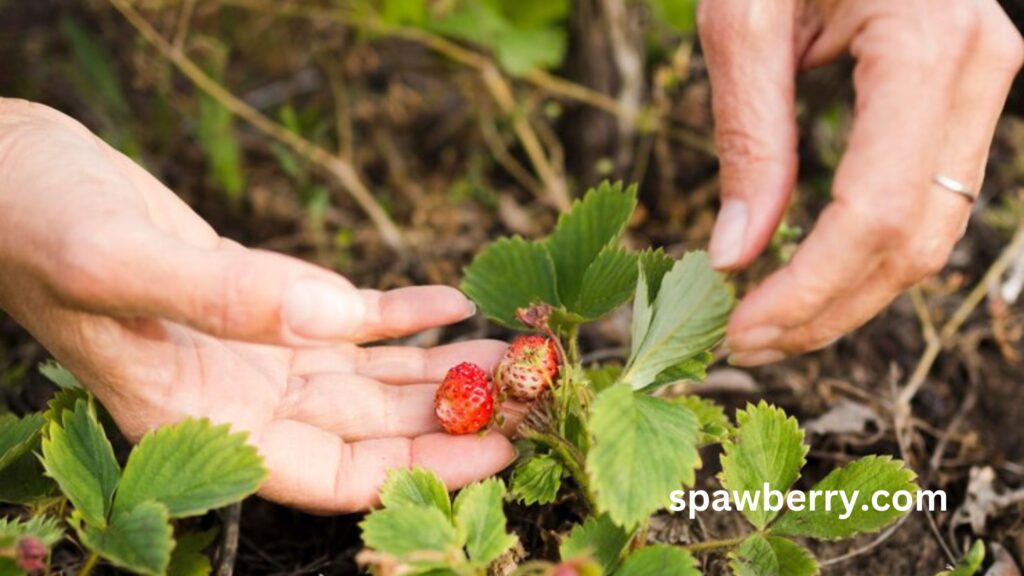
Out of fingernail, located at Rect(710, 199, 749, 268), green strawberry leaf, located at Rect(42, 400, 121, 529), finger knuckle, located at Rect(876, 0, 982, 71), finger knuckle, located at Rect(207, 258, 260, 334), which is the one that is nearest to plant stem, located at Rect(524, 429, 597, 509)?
fingernail, located at Rect(710, 199, 749, 268)

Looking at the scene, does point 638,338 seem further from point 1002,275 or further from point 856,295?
point 1002,275

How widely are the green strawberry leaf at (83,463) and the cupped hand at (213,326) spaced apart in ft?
0.23


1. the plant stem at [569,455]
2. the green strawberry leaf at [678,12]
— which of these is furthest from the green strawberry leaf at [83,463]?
the green strawberry leaf at [678,12]

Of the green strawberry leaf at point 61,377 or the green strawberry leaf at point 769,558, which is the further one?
the green strawberry leaf at point 61,377

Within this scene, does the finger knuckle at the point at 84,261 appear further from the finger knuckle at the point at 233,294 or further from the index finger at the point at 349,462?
the index finger at the point at 349,462

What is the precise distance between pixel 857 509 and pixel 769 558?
146 millimetres

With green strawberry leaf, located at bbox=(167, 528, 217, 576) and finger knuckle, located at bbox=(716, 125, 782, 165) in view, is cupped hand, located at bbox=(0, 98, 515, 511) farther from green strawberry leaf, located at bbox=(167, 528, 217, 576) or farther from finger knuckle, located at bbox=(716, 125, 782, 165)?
finger knuckle, located at bbox=(716, 125, 782, 165)

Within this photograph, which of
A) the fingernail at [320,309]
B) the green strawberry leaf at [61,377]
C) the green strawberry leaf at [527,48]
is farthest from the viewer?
the green strawberry leaf at [527,48]

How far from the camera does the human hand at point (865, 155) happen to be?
4.02ft

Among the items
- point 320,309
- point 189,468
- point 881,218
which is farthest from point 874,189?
point 189,468

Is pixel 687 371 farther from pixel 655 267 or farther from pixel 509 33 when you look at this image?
pixel 509 33

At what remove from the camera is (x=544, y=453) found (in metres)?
1.51

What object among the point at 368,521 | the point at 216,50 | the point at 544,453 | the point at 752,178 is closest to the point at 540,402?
the point at 544,453

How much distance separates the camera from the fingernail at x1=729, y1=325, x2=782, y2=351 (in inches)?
49.7
